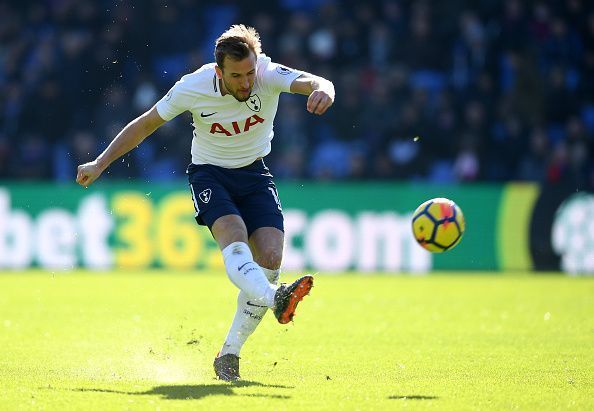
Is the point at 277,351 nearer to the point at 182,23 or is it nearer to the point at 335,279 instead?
the point at 335,279

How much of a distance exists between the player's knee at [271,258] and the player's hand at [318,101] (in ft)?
4.21

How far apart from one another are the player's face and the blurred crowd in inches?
467

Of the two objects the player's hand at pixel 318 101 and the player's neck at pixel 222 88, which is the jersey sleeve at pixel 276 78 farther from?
the player's hand at pixel 318 101

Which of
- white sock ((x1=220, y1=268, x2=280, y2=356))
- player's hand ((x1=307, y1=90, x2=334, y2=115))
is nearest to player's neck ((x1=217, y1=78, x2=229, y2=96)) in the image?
player's hand ((x1=307, y1=90, x2=334, y2=115))

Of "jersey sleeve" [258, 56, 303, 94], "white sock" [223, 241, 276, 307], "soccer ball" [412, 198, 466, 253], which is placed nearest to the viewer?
"white sock" [223, 241, 276, 307]

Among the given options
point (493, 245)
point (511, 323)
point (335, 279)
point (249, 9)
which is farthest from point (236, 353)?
point (249, 9)

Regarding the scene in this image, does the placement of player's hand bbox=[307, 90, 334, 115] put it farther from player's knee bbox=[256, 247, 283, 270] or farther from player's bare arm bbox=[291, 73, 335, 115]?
player's knee bbox=[256, 247, 283, 270]

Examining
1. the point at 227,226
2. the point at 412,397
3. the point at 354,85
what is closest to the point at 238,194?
the point at 227,226

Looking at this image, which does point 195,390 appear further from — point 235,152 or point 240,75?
point 240,75

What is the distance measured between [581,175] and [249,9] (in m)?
7.77

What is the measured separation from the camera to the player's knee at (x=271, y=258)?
25.0 feet

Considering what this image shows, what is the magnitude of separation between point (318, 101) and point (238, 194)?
1.39m

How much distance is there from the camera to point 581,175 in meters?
18.6

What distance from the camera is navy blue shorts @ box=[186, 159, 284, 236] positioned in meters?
7.68
